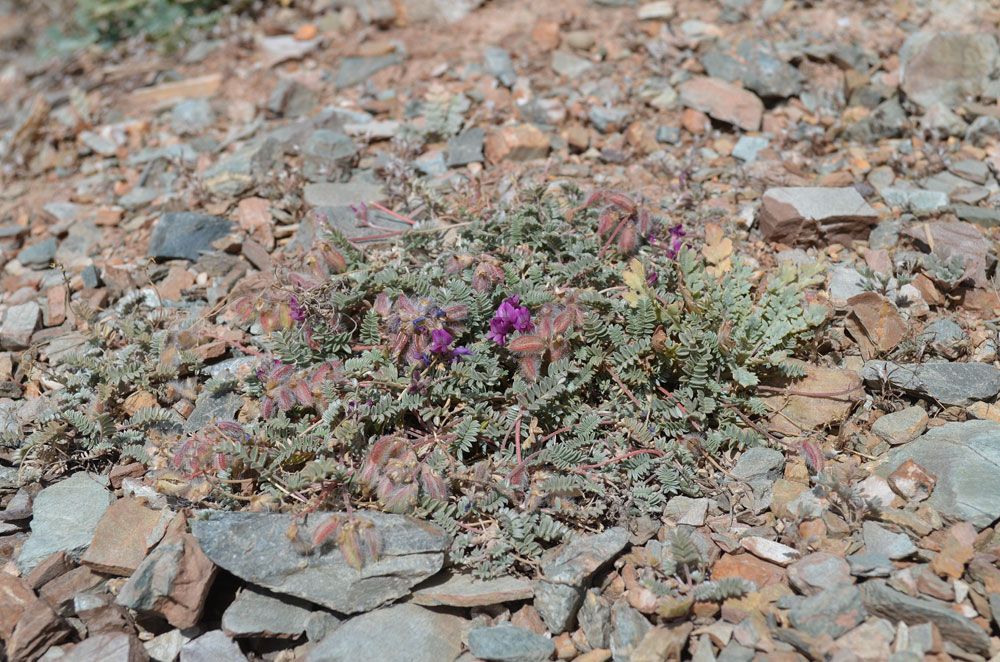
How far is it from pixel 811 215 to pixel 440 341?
2178 millimetres

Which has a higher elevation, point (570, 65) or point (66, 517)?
point (570, 65)

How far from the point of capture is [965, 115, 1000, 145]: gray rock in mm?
4773

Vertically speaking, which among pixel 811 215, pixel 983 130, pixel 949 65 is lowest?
pixel 983 130

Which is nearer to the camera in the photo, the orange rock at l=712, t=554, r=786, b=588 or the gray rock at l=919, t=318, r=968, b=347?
the orange rock at l=712, t=554, r=786, b=588

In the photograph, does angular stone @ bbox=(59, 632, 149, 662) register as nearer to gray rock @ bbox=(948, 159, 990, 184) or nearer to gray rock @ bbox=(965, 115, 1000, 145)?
gray rock @ bbox=(948, 159, 990, 184)

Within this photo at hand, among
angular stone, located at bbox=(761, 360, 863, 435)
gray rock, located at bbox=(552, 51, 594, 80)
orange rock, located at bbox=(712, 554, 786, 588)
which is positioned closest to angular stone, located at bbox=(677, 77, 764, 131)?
gray rock, located at bbox=(552, 51, 594, 80)

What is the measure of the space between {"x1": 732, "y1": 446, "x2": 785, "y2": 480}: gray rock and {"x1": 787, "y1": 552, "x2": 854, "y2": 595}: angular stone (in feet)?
1.52

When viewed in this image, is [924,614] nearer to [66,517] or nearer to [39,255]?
[66,517]

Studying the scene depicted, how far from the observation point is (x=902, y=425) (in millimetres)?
3377

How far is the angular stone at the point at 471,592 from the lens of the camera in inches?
117

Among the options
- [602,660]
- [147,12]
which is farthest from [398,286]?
[147,12]

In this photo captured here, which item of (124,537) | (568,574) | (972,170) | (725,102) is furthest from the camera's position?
(725,102)

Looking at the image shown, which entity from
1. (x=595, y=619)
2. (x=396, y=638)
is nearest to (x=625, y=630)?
(x=595, y=619)

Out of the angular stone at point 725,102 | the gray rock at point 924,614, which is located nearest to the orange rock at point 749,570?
the gray rock at point 924,614
